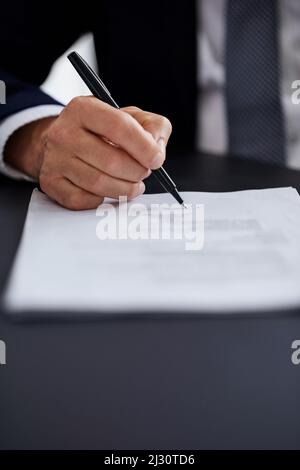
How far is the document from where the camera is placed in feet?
0.94

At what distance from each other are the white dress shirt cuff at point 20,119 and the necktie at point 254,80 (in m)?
0.22

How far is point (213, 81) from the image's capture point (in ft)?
2.50

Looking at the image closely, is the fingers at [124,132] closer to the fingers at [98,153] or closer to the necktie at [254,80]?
the fingers at [98,153]

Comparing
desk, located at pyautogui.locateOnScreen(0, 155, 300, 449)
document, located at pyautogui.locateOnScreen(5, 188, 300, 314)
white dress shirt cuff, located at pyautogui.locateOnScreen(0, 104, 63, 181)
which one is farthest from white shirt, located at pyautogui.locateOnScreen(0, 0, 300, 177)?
desk, located at pyautogui.locateOnScreen(0, 155, 300, 449)

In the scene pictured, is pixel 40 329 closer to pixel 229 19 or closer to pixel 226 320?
pixel 226 320

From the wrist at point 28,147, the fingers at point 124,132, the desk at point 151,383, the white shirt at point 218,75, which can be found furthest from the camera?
the white shirt at point 218,75

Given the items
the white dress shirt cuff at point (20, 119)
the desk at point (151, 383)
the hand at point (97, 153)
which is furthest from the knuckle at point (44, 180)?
the desk at point (151, 383)

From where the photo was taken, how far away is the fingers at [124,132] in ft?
1.43

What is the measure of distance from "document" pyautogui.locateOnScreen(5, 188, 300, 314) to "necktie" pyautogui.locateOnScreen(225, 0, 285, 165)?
8.4 inches

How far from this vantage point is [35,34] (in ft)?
2.65

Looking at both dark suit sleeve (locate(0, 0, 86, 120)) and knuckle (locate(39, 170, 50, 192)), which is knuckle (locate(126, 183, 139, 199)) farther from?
dark suit sleeve (locate(0, 0, 86, 120))

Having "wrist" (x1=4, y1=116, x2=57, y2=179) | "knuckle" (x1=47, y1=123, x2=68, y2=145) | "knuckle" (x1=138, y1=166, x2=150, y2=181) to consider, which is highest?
"wrist" (x1=4, y1=116, x2=57, y2=179)

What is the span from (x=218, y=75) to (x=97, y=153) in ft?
1.14

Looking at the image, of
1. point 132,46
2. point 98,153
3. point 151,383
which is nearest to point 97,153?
point 98,153
